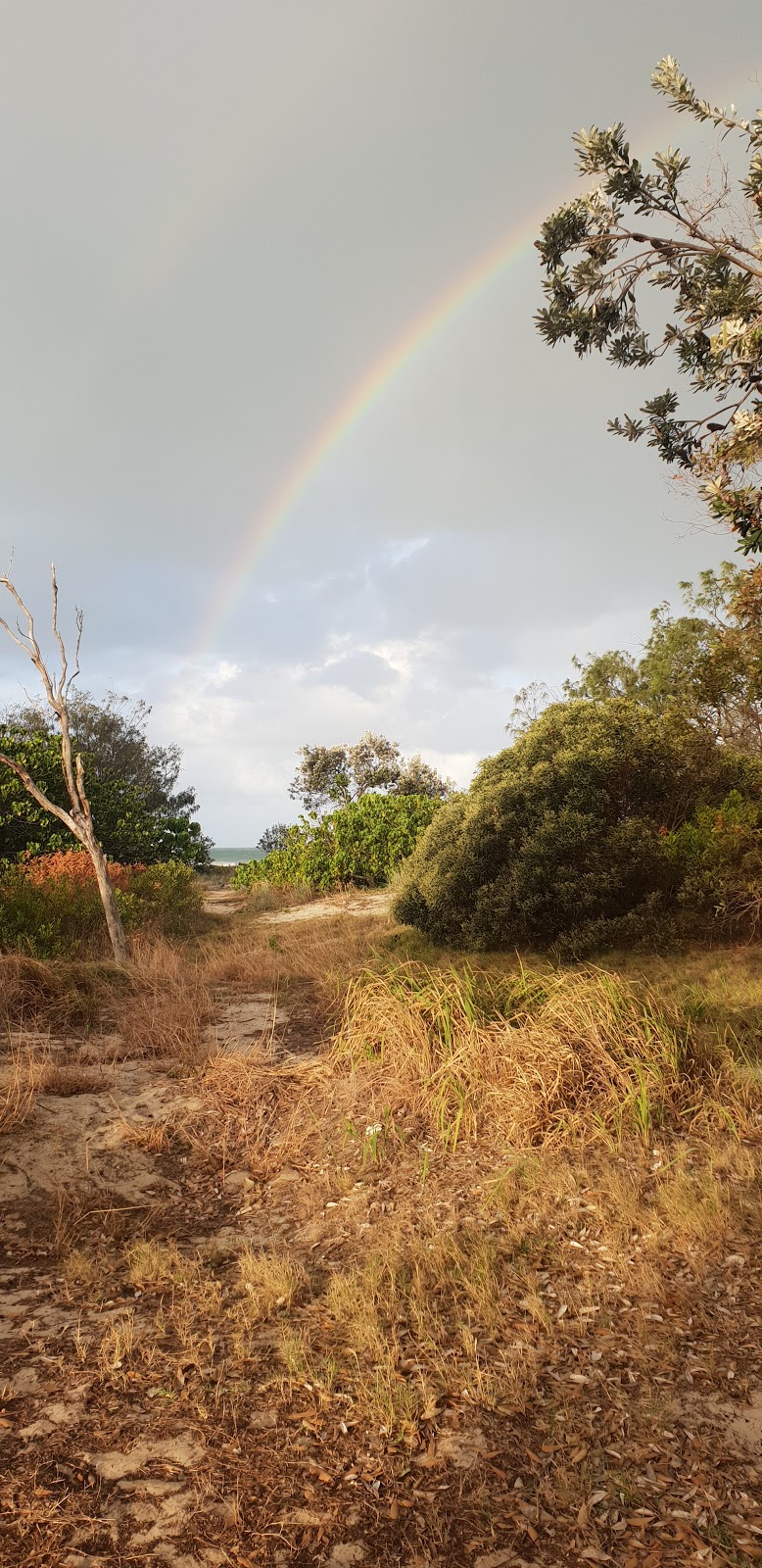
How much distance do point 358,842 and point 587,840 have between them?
1043cm

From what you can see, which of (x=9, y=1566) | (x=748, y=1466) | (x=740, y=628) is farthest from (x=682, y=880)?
(x=9, y=1566)

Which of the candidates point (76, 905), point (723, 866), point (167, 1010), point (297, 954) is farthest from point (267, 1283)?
point (76, 905)

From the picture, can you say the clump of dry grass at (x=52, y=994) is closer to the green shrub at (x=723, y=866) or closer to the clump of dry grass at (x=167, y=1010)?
the clump of dry grass at (x=167, y=1010)

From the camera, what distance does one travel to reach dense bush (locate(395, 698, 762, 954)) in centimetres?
992

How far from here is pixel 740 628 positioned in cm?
999

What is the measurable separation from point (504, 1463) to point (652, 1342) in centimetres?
99

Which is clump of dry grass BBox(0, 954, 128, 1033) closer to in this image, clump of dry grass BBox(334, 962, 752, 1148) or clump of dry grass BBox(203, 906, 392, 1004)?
clump of dry grass BBox(203, 906, 392, 1004)

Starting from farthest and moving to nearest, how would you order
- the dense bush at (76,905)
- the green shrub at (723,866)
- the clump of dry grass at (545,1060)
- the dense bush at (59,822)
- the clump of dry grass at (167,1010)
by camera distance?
the dense bush at (59,822) < the dense bush at (76,905) < the green shrub at (723,866) < the clump of dry grass at (167,1010) < the clump of dry grass at (545,1060)

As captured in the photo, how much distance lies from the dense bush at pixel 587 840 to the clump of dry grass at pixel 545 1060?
2518mm

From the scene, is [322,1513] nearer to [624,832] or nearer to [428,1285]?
[428,1285]

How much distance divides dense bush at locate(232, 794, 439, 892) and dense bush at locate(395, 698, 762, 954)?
7457 millimetres

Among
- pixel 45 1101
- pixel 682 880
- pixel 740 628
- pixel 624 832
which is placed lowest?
pixel 45 1101

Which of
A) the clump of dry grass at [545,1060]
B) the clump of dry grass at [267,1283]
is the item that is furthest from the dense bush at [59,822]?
the clump of dry grass at [267,1283]

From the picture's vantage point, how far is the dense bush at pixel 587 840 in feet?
32.6
